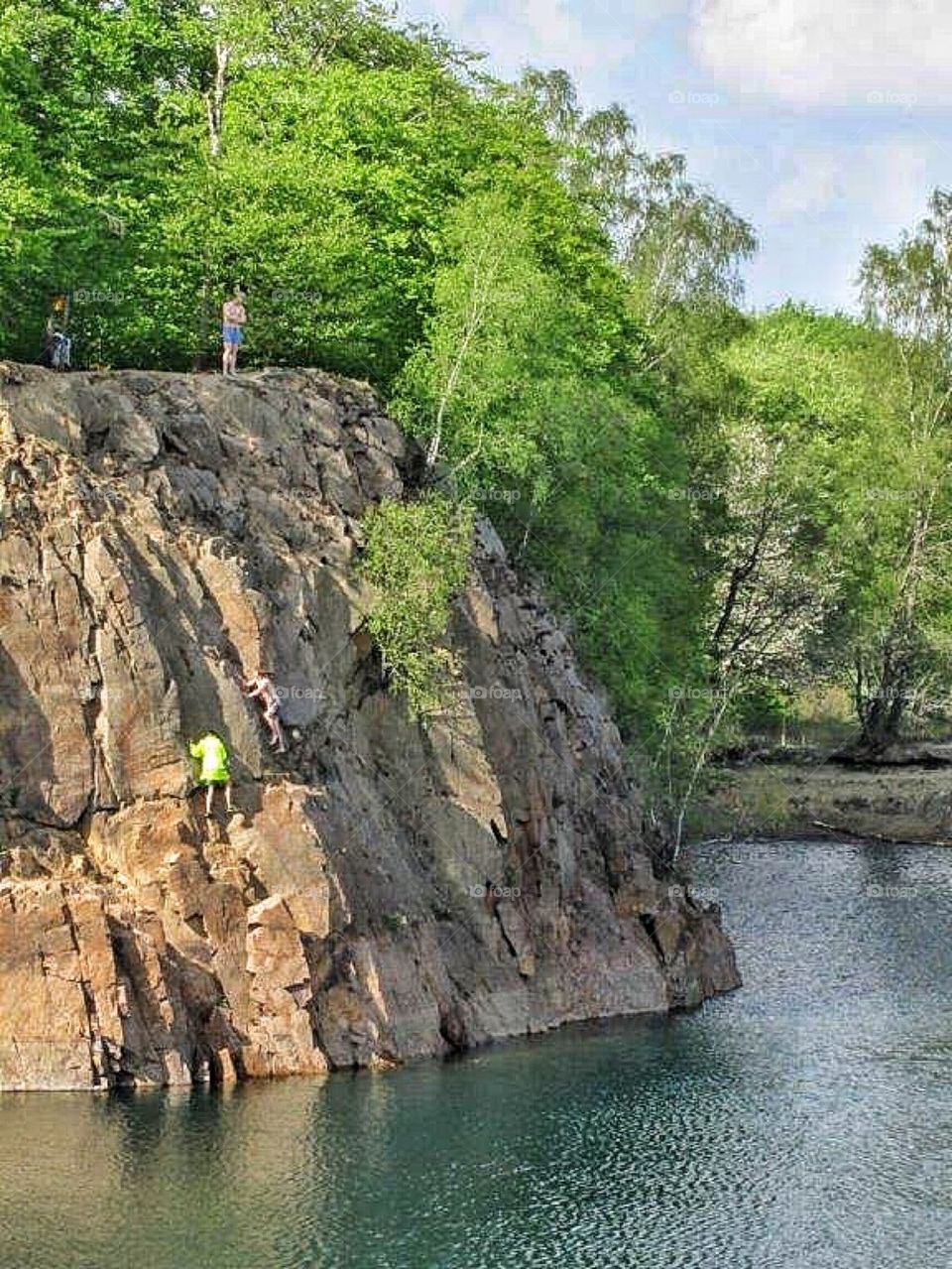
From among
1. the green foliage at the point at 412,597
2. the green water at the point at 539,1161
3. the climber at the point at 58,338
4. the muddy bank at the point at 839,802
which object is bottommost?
the green water at the point at 539,1161

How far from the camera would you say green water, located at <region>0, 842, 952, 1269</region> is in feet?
126

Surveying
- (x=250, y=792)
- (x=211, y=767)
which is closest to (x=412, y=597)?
(x=250, y=792)

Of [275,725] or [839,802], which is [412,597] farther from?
[839,802]

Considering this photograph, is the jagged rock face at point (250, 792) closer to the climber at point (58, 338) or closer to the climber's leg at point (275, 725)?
the climber's leg at point (275, 725)

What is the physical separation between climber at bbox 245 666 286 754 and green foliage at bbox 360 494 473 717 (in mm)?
4874

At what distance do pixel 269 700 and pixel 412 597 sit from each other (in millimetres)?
6204

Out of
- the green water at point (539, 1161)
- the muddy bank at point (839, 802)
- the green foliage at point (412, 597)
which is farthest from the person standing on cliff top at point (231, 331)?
the muddy bank at point (839, 802)

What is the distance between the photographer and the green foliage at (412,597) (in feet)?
182

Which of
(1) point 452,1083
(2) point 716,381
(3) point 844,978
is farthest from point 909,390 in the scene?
(1) point 452,1083

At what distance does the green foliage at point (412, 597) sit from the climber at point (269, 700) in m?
4.87

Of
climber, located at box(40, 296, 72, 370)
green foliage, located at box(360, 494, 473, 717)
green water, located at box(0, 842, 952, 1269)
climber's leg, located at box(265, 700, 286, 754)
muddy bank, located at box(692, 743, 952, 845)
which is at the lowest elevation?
green water, located at box(0, 842, 952, 1269)

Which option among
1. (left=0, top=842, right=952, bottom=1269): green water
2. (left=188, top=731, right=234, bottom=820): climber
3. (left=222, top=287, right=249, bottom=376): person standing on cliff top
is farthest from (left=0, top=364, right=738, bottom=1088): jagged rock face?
(left=0, top=842, right=952, bottom=1269): green water

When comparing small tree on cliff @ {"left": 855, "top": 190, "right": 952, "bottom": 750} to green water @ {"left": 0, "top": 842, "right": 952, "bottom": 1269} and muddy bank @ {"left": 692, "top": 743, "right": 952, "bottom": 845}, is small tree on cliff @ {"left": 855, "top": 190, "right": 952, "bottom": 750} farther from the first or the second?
green water @ {"left": 0, "top": 842, "right": 952, "bottom": 1269}

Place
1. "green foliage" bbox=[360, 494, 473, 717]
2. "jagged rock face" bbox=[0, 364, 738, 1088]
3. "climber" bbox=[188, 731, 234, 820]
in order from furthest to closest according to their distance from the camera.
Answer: "green foliage" bbox=[360, 494, 473, 717], "climber" bbox=[188, 731, 234, 820], "jagged rock face" bbox=[0, 364, 738, 1088]
